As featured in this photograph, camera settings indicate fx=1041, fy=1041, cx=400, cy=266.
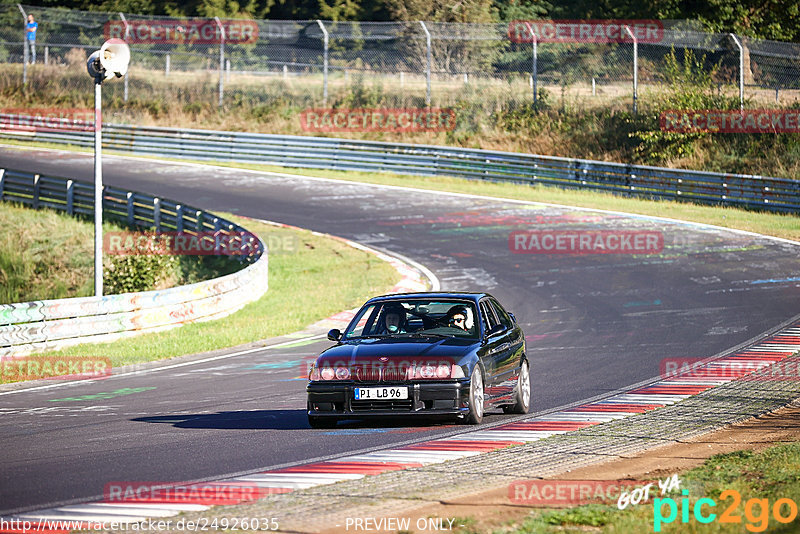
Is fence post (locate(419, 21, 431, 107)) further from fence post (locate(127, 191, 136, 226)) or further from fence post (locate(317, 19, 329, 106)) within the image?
fence post (locate(127, 191, 136, 226))

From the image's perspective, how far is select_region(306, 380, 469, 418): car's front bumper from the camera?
31.2 feet

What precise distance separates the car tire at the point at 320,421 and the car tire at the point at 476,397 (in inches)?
51.5

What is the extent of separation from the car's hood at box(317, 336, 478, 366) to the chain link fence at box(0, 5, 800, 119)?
27140 mm

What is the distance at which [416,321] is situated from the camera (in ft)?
35.4

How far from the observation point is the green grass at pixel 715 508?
5902mm

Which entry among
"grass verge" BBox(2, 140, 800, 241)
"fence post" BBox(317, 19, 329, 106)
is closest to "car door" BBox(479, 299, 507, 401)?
"grass verge" BBox(2, 140, 800, 241)

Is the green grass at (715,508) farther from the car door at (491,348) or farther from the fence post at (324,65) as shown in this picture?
the fence post at (324,65)

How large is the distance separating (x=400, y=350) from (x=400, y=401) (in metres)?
0.54

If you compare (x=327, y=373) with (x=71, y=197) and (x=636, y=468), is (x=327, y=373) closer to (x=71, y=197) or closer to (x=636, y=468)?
(x=636, y=468)

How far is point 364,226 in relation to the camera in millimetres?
30000

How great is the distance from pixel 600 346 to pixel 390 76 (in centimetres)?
2953

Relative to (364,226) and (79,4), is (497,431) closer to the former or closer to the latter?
(364,226)

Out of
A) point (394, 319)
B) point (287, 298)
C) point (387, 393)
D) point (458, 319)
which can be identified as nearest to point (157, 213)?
point (287, 298)

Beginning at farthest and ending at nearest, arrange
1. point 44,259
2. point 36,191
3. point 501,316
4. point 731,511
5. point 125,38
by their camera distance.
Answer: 1. point 125,38
2. point 36,191
3. point 44,259
4. point 501,316
5. point 731,511
